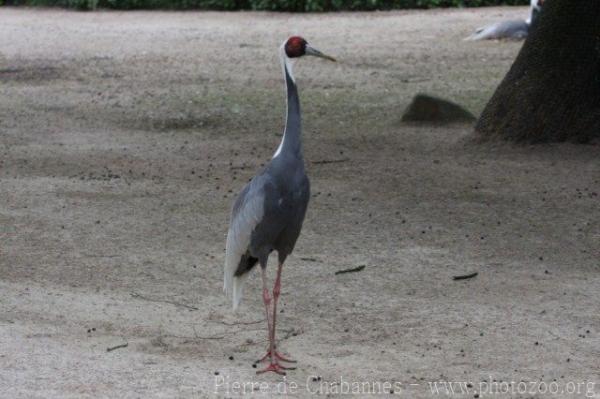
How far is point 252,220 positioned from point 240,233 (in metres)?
0.12

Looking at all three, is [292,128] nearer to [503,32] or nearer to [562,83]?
[562,83]

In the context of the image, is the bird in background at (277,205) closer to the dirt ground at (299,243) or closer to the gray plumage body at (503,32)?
the dirt ground at (299,243)

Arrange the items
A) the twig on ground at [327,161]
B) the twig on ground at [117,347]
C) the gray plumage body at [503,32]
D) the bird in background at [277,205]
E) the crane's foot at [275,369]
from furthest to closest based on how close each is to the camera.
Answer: the gray plumage body at [503,32] → the twig on ground at [327,161] → the twig on ground at [117,347] → the bird in background at [277,205] → the crane's foot at [275,369]

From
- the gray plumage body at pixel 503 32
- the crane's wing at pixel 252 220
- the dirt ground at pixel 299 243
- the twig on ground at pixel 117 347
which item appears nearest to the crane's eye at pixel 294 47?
the crane's wing at pixel 252 220

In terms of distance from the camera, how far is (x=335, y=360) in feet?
18.2

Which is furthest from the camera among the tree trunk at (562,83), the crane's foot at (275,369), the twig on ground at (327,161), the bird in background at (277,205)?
the tree trunk at (562,83)

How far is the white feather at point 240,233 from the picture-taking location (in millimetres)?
5516

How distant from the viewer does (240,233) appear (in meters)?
5.61

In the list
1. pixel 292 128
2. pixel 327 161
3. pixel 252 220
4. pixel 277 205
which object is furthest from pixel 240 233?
pixel 327 161

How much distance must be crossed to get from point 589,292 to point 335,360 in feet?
6.10

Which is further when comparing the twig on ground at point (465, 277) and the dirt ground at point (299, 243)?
the twig on ground at point (465, 277)

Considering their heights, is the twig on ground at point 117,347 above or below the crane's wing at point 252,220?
below

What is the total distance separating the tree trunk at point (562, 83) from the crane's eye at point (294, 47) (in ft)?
16.1

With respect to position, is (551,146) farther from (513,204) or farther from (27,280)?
(27,280)
